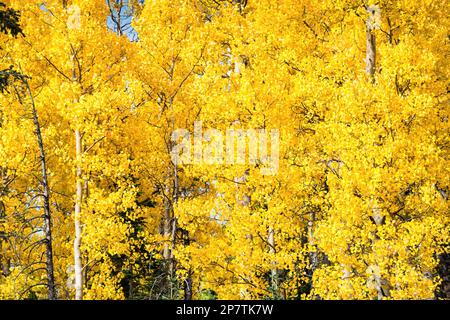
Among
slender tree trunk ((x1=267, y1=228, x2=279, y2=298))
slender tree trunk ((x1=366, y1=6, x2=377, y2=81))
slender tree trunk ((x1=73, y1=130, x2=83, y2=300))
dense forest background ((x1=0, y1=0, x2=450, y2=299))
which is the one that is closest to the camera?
dense forest background ((x1=0, y1=0, x2=450, y2=299))

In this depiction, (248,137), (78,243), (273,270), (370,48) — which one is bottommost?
(273,270)

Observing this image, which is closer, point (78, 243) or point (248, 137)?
point (248, 137)

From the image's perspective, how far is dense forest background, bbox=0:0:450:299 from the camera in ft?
32.5

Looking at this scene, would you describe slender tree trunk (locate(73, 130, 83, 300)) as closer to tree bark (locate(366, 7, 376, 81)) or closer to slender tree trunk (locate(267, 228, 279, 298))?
slender tree trunk (locate(267, 228, 279, 298))

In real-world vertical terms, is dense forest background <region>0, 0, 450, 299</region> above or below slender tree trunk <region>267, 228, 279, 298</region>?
above

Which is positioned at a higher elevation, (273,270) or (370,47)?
(370,47)

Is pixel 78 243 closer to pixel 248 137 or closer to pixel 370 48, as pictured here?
pixel 248 137

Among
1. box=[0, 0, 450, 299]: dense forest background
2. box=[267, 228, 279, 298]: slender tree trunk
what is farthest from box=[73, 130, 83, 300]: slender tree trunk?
box=[267, 228, 279, 298]: slender tree trunk

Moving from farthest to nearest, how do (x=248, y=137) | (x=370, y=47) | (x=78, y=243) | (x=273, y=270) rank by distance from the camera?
1. (x=78, y=243)
2. (x=248, y=137)
3. (x=273, y=270)
4. (x=370, y=47)

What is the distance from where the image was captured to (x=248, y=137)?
12117mm

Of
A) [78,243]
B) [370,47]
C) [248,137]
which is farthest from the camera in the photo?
[78,243]

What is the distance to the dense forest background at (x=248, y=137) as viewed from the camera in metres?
9.90

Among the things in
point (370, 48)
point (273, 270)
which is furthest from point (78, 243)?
point (370, 48)

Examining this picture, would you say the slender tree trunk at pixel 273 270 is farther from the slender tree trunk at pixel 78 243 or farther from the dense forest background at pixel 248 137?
the slender tree trunk at pixel 78 243
